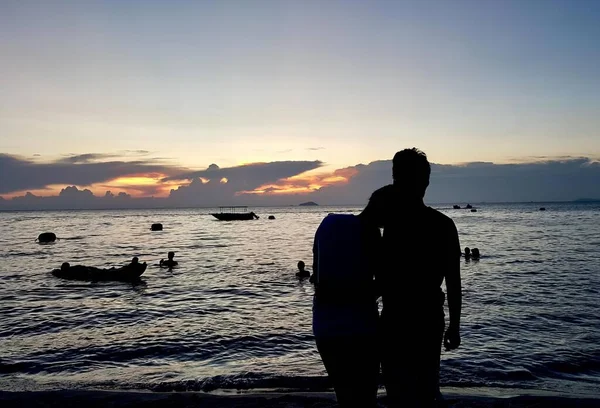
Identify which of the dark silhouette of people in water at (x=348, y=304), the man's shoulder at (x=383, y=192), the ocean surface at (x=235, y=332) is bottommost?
the ocean surface at (x=235, y=332)

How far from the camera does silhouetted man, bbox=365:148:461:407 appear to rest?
3.42 metres

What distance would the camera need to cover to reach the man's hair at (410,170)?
3500mm

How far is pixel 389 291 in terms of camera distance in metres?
3.42

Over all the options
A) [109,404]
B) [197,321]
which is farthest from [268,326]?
[109,404]

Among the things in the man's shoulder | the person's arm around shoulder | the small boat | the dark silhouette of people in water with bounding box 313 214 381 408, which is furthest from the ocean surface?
the man's shoulder

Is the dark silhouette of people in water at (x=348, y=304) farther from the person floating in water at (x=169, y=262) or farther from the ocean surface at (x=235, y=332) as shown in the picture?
the person floating in water at (x=169, y=262)

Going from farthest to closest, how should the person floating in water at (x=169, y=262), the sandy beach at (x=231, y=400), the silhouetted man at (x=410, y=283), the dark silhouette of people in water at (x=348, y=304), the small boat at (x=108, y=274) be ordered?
the person floating in water at (x=169, y=262) < the small boat at (x=108, y=274) < the sandy beach at (x=231, y=400) < the silhouetted man at (x=410, y=283) < the dark silhouette of people in water at (x=348, y=304)

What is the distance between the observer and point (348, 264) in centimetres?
315

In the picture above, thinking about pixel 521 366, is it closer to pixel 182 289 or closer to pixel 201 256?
pixel 182 289

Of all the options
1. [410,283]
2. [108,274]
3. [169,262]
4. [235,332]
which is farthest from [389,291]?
[169,262]

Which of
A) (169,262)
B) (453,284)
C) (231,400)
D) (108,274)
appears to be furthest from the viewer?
(169,262)

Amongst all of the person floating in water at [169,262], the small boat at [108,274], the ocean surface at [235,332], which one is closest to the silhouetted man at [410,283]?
the ocean surface at [235,332]

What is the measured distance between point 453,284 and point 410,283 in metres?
0.43

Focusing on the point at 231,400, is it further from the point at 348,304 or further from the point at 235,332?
the point at 235,332
